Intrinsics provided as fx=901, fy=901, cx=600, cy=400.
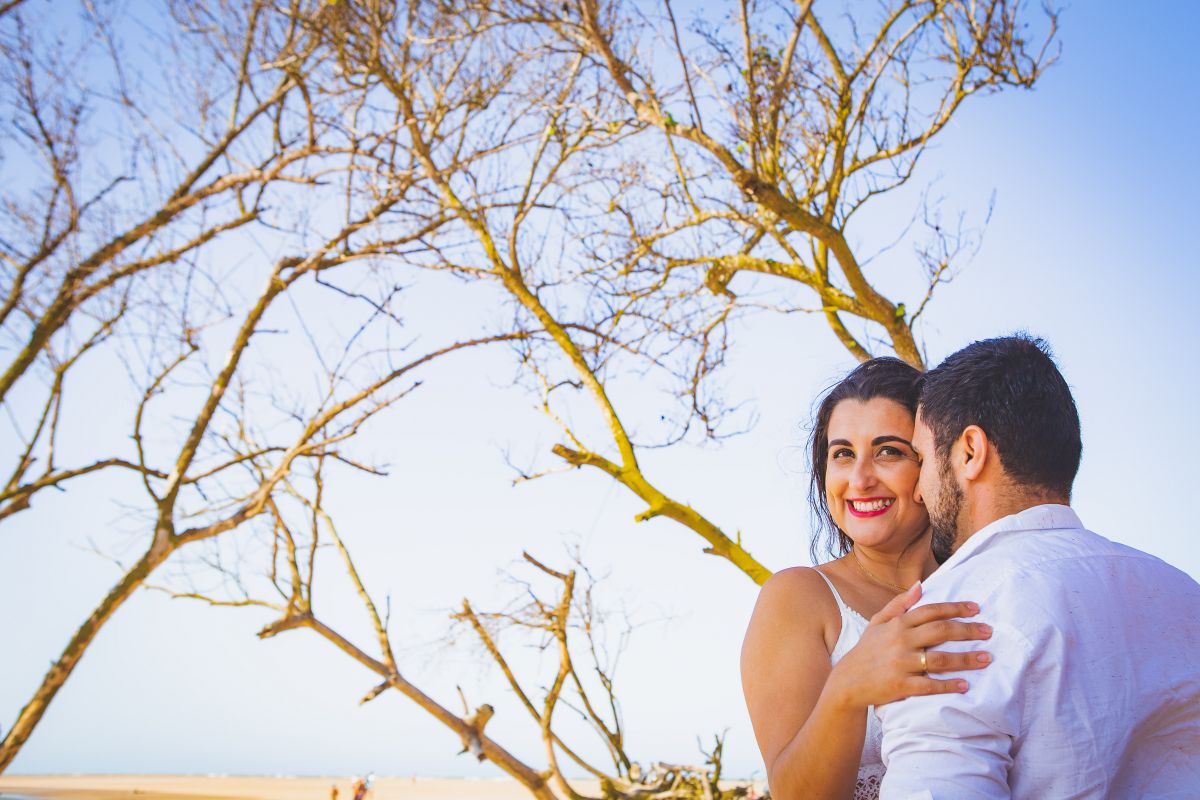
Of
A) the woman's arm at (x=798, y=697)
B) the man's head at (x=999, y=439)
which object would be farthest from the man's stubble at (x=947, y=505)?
the woman's arm at (x=798, y=697)

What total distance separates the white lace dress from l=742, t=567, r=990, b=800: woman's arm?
0.03 meters

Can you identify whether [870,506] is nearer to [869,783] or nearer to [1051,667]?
[869,783]

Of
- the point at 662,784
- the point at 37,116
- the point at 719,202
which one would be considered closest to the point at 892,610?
the point at 719,202

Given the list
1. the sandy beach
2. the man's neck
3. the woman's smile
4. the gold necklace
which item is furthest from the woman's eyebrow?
the sandy beach

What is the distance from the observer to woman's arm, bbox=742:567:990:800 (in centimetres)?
132

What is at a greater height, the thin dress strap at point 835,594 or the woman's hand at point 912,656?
the thin dress strap at point 835,594

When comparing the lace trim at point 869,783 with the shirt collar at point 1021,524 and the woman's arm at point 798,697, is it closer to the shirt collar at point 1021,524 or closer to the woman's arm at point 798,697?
the woman's arm at point 798,697

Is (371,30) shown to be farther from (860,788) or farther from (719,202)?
(860,788)

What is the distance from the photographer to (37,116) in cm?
725

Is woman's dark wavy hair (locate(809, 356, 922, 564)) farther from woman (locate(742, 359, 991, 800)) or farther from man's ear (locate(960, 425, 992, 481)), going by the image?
man's ear (locate(960, 425, 992, 481))

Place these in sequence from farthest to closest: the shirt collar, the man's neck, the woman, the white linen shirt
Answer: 1. the man's neck
2. the shirt collar
3. the woman
4. the white linen shirt

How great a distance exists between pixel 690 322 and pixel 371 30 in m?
3.35

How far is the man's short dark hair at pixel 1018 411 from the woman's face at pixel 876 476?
656 mm

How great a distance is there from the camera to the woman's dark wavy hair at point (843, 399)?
8.22ft
